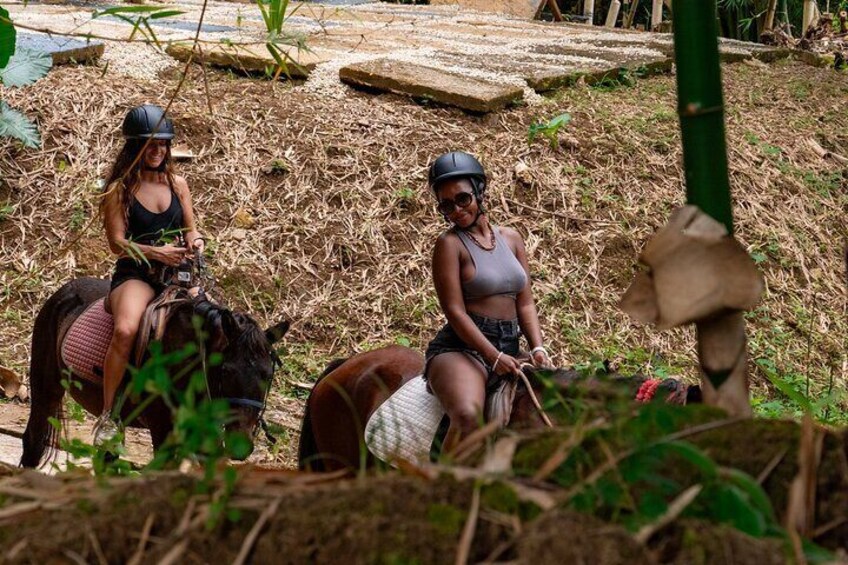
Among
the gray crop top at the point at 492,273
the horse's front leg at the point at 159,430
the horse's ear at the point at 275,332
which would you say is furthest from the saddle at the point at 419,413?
the horse's front leg at the point at 159,430

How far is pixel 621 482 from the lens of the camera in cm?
185

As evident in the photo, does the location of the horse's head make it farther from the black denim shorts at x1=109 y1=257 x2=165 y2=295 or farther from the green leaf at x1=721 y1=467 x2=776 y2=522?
the green leaf at x1=721 y1=467 x2=776 y2=522

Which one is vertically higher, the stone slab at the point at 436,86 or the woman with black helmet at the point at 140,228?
the stone slab at the point at 436,86

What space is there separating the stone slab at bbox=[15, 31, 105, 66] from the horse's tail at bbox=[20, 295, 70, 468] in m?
3.90

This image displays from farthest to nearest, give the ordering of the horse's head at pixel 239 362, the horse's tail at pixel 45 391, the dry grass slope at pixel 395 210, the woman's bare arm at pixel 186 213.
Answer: the dry grass slope at pixel 395 210
the horse's tail at pixel 45 391
the woman's bare arm at pixel 186 213
the horse's head at pixel 239 362

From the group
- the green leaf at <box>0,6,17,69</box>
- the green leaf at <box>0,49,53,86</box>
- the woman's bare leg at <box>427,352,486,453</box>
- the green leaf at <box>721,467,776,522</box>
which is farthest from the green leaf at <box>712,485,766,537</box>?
the green leaf at <box>0,49,53,86</box>

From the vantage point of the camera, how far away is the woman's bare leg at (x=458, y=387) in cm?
518

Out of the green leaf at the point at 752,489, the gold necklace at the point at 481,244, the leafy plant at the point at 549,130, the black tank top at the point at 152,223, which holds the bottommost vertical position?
the black tank top at the point at 152,223

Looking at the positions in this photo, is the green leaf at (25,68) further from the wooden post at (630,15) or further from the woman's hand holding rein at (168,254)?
the wooden post at (630,15)

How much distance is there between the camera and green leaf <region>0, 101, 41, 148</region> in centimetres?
927

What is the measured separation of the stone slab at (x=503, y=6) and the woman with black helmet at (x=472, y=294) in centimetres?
1265

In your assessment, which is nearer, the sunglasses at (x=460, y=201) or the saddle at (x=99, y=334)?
the sunglasses at (x=460, y=201)

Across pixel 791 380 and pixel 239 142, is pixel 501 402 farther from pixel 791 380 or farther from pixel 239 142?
pixel 239 142

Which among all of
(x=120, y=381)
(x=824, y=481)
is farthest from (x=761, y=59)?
(x=824, y=481)
